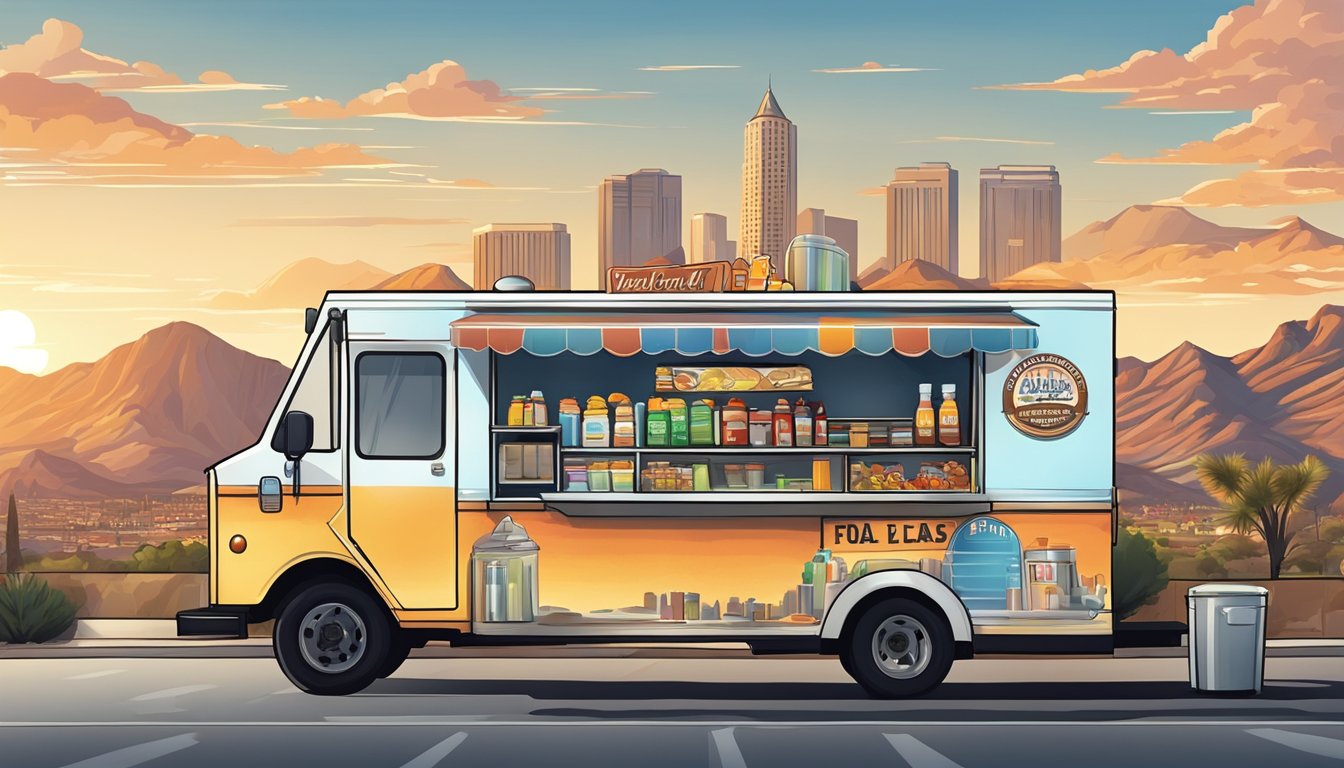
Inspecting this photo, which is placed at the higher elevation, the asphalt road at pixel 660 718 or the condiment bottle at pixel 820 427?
the condiment bottle at pixel 820 427

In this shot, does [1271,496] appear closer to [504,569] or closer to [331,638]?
[504,569]

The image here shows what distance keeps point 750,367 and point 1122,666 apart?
18.2ft

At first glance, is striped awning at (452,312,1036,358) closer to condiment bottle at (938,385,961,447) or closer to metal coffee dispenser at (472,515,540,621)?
condiment bottle at (938,385,961,447)

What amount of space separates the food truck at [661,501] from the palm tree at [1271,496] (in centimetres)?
819

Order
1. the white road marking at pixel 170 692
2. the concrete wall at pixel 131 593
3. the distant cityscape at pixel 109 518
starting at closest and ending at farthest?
the white road marking at pixel 170 692 → the concrete wall at pixel 131 593 → the distant cityscape at pixel 109 518

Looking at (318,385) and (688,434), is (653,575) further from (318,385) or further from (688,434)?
(318,385)

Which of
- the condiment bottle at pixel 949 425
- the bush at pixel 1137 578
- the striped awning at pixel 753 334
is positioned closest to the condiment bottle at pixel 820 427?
the striped awning at pixel 753 334

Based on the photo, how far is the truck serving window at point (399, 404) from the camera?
44.6 ft

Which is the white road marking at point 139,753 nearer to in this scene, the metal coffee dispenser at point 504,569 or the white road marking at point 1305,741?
the metal coffee dispenser at point 504,569

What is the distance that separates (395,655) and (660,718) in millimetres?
3027

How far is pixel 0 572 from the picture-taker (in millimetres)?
21484

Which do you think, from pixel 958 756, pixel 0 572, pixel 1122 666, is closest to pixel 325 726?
pixel 958 756

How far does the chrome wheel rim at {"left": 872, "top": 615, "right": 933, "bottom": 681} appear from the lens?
13438mm

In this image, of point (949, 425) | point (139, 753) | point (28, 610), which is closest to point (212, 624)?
point (139, 753)
